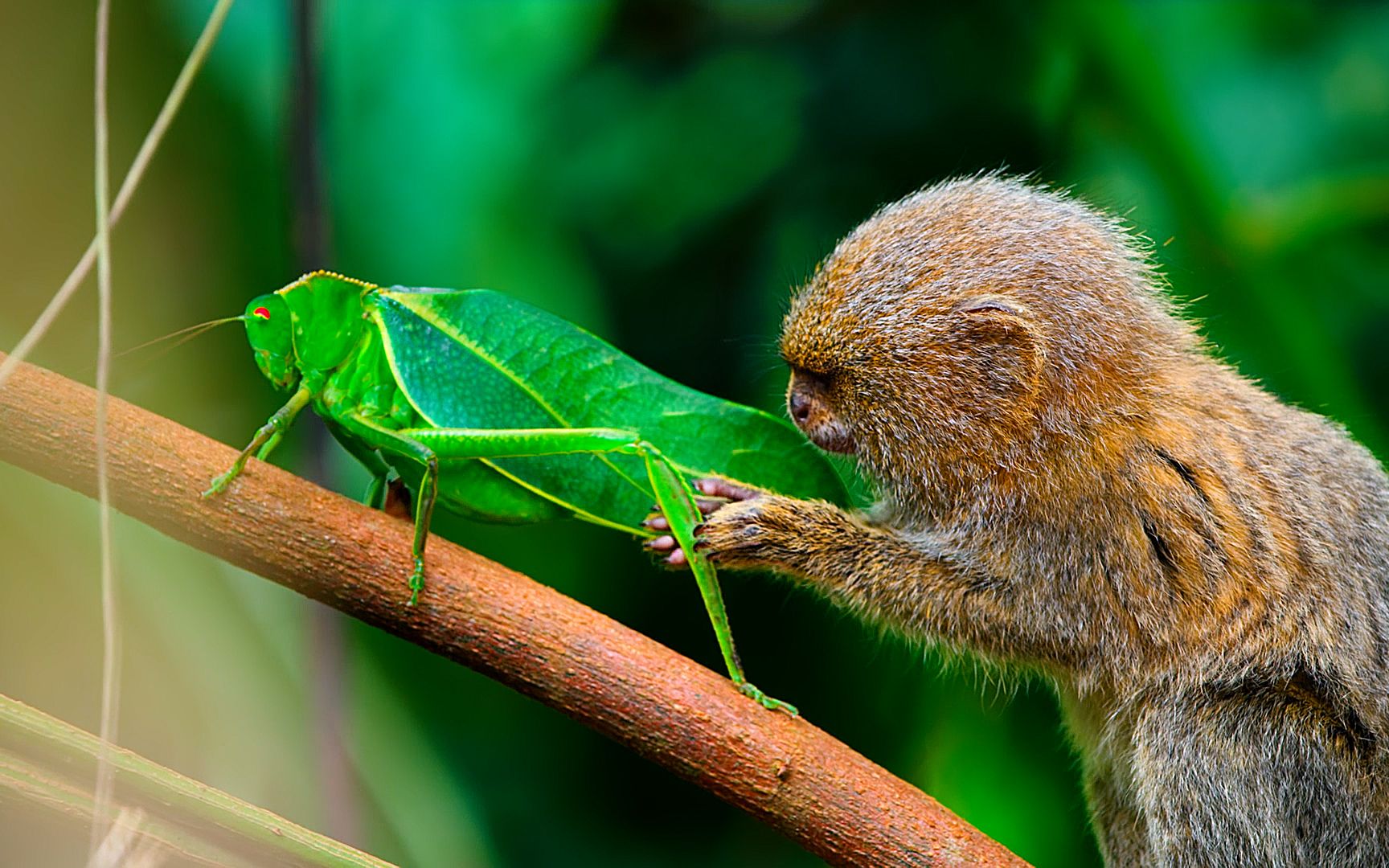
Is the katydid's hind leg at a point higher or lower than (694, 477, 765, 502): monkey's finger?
lower

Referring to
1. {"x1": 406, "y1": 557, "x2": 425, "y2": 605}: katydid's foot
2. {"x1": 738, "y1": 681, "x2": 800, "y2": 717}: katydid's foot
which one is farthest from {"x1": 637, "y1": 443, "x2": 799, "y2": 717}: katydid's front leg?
{"x1": 406, "y1": 557, "x2": 425, "y2": 605}: katydid's foot

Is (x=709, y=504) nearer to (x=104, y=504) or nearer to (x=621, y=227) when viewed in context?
(x=104, y=504)

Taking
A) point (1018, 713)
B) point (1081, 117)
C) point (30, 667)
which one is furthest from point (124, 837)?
point (1081, 117)

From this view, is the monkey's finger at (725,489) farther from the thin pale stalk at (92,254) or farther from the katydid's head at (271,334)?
the thin pale stalk at (92,254)

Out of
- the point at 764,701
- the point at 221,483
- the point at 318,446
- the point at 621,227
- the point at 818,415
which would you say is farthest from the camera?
the point at 621,227

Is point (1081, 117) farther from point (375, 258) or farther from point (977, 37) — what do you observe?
point (375, 258)

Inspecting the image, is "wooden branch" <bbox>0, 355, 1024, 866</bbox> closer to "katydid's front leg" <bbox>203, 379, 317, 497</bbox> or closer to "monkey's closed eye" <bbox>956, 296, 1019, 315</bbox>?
"katydid's front leg" <bbox>203, 379, 317, 497</bbox>

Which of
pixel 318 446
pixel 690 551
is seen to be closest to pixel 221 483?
pixel 690 551
